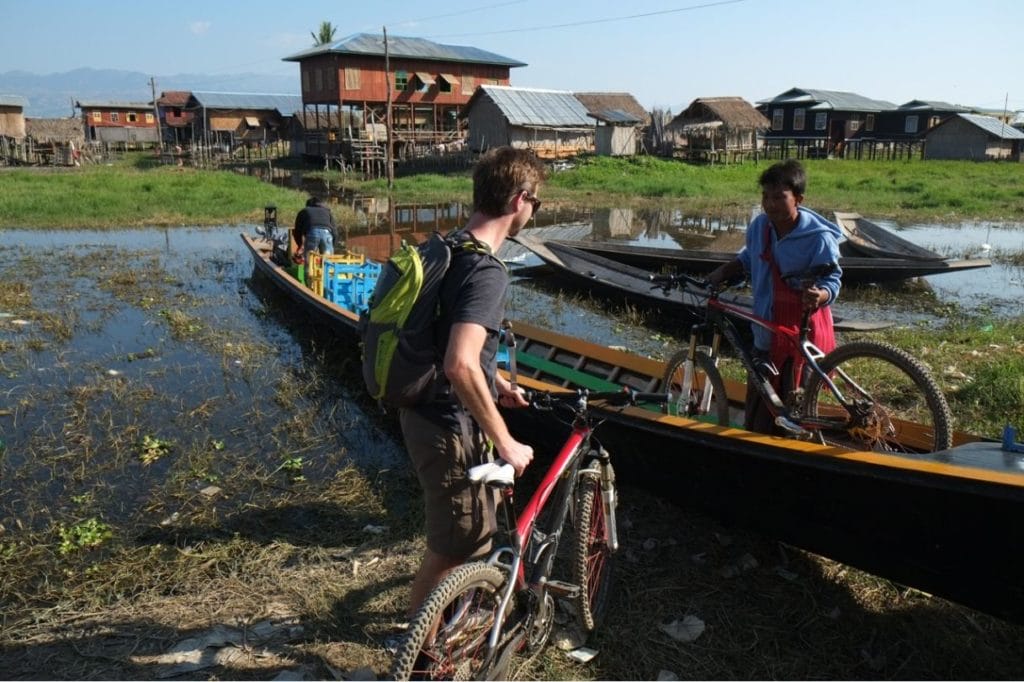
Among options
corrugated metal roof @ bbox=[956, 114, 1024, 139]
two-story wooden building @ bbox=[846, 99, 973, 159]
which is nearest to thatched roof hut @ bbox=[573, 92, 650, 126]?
two-story wooden building @ bbox=[846, 99, 973, 159]

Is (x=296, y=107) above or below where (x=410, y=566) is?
above

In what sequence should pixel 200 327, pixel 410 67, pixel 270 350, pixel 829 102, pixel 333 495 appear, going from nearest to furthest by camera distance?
1. pixel 333 495
2. pixel 270 350
3. pixel 200 327
4. pixel 410 67
5. pixel 829 102

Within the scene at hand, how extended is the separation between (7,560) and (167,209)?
63.2 feet

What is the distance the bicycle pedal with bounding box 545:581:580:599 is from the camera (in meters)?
2.94

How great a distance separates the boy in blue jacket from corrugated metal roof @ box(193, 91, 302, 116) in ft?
179

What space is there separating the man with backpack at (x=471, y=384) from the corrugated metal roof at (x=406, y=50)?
39859 millimetres

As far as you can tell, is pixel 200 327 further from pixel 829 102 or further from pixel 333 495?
pixel 829 102

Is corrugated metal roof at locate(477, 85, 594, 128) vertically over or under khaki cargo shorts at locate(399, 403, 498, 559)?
over

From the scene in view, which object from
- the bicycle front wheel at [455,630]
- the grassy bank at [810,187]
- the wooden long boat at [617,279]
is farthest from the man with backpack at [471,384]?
the grassy bank at [810,187]

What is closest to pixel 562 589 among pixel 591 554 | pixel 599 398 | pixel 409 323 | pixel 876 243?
pixel 591 554

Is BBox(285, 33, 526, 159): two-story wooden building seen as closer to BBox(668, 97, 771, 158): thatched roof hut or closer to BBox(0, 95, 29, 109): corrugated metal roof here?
BBox(668, 97, 771, 158): thatched roof hut

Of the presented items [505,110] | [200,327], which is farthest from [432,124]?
[200,327]

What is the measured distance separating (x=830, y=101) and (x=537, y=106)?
22.4 metres

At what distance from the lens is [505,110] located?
36.8 metres
